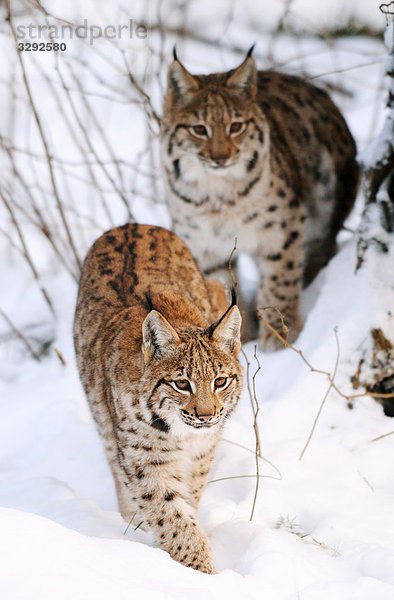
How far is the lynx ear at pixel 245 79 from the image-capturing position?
478 cm

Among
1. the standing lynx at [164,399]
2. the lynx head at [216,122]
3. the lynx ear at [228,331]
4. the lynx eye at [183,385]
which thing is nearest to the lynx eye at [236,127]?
the lynx head at [216,122]

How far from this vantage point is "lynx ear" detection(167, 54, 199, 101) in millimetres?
4793

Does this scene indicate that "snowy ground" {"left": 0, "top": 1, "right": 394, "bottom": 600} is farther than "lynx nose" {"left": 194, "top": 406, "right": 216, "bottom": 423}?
No

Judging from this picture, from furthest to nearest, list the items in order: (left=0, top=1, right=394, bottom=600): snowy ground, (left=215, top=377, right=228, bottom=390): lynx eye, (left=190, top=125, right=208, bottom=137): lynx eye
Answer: (left=190, top=125, right=208, bottom=137): lynx eye, (left=215, top=377, right=228, bottom=390): lynx eye, (left=0, top=1, right=394, bottom=600): snowy ground

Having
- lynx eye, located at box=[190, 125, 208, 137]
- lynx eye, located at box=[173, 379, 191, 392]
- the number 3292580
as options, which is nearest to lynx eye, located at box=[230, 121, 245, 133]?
lynx eye, located at box=[190, 125, 208, 137]

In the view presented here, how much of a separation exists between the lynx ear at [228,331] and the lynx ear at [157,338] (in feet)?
0.56

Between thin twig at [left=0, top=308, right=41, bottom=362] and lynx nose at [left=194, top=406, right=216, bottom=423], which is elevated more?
lynx nose at [left=194, top=406, right=216, bottom=423]

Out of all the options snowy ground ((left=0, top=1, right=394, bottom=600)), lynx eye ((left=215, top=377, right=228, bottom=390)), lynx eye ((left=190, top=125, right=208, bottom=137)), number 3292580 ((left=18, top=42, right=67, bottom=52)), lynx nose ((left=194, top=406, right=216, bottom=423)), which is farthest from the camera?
lynx eye ((left=190, top=125, right=208, bottom=137))

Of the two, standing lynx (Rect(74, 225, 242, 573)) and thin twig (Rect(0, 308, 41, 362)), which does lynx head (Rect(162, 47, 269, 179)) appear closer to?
standing lynx (Rect(74, 225, 242, 573))

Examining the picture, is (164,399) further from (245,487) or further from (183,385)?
(245,487)

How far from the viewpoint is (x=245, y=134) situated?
16.0ft

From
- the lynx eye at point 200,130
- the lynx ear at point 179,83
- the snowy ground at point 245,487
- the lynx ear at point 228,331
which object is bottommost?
the snowy ground at point 245,487

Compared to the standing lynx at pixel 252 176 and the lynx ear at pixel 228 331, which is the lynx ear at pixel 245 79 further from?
the lynx ear at pixel 228 331

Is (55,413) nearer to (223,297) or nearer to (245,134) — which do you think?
(223,297)
